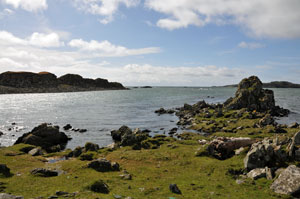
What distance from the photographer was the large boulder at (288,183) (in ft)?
55.8

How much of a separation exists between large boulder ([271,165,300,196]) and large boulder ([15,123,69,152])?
39180mm

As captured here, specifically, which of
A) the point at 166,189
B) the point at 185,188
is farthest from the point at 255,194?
the point at 166,189

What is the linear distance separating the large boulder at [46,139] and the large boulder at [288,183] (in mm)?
39180

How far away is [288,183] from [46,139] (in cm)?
4731

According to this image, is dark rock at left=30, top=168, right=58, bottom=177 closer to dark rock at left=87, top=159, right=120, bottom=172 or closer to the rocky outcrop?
dark rock at left=87, top=159, right=120, bottom=172

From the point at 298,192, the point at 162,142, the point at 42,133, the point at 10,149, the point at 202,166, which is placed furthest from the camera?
the point at 42,133

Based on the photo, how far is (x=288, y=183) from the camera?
700 inches

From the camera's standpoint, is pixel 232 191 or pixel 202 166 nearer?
pixel 232 191

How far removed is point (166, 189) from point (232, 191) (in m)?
5.86

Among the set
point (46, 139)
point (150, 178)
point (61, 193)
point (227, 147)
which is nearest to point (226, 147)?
point (227, 147)

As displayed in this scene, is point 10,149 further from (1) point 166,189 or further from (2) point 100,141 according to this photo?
(1) point 166,189

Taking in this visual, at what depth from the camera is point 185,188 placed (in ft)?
64.6

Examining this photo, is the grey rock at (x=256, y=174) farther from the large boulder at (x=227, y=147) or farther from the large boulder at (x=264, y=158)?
the large boulder at (x=227, y=147)

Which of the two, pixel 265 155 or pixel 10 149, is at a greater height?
pixel 265 155
